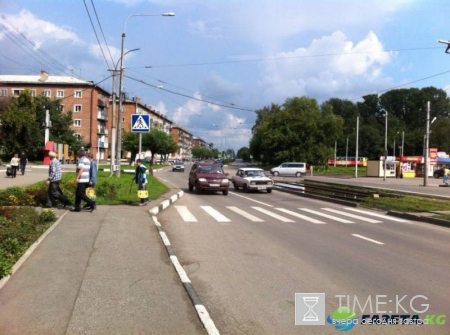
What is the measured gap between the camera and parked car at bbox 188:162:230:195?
23859 mm

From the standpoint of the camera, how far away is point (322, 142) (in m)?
74.9

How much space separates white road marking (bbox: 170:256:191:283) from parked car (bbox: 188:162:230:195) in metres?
16.3

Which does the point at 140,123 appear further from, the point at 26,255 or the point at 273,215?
the point at 26,255

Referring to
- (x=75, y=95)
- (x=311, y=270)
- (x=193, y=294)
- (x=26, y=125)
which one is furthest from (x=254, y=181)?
(x=75, y=95)

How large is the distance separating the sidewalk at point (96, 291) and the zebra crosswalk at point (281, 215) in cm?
510

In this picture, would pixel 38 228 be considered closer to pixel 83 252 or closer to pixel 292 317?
pixel 83 252

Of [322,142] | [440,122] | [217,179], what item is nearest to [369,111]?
[440,122]

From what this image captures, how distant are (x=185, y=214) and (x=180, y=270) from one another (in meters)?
7.85

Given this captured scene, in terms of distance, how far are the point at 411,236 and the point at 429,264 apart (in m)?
3.45

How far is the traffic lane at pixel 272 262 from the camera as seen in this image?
5969 millimetres

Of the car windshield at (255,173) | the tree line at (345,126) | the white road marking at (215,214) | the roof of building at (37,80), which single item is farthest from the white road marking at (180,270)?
the roof of building at (37,80)

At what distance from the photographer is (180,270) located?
6.71 meters

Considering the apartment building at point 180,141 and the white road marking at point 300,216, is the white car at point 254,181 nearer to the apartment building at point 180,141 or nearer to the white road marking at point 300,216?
the white road marking at point 300,216

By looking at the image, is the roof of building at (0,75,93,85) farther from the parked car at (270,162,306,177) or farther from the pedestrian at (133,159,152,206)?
the pedestrian at (133,159,152,206)
